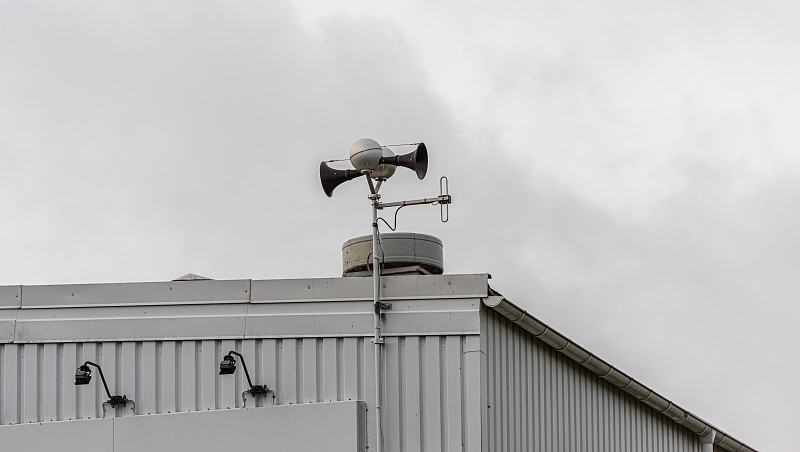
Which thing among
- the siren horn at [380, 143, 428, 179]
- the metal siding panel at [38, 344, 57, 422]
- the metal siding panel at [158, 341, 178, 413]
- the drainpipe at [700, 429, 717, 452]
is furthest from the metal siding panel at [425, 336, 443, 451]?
the drainpipe at [700, 429, 717, 452]

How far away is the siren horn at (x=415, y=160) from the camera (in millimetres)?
15578

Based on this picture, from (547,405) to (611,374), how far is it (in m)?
1.77

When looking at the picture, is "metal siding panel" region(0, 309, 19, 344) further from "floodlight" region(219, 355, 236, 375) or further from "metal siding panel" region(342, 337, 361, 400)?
"metal siding panel" region(342, 337, 361, 400)

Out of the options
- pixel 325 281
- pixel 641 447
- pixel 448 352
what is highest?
pixel 325 281

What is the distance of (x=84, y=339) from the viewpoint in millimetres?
15805

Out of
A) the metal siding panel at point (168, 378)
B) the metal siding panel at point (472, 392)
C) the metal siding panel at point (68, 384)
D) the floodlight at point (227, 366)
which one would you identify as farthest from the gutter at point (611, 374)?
the metal siding panel at point (68, 384)

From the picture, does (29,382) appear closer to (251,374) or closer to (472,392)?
(251,374)

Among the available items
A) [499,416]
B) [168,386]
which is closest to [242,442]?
[168,386]

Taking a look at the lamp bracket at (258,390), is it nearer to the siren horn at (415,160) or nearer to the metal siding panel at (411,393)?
the metal siding panel at (411,393)

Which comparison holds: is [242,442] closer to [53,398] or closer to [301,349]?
[301,349]

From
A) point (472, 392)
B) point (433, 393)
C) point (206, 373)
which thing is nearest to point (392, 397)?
point (433, 393)

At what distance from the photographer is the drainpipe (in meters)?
22.2

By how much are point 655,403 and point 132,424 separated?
896 centimetres

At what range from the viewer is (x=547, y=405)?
17.1 meters
